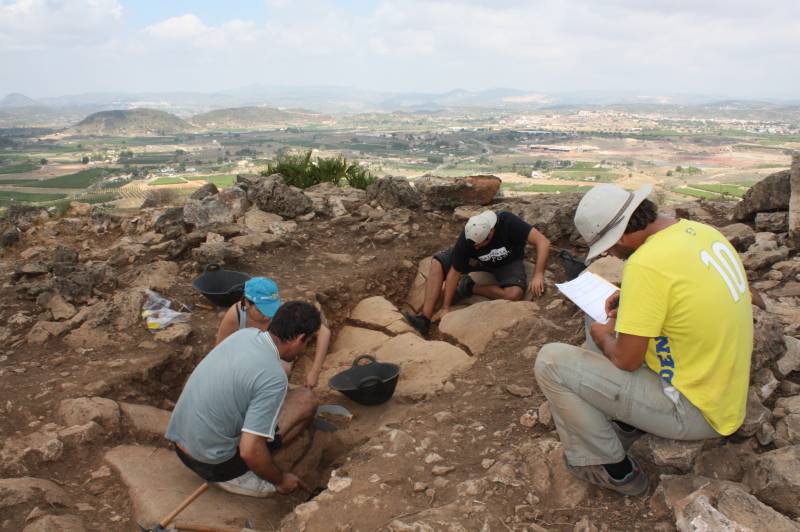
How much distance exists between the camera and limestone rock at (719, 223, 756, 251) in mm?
5699

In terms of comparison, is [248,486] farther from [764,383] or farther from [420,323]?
[764,383]

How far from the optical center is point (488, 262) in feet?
19.8

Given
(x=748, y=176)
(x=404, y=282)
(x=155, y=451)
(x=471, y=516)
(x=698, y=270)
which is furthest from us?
(x=748, y=176)

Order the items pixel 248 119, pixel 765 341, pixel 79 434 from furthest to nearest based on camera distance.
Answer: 1. pixel 248 119
2. pixel 79 434
3. pixel 765 341

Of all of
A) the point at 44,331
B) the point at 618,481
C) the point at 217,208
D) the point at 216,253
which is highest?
the point at 217,208

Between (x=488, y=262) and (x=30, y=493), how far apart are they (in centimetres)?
455

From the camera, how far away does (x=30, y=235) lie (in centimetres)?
760

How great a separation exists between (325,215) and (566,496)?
5.91 m

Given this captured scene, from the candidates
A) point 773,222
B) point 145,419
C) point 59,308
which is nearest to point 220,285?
point 59,308

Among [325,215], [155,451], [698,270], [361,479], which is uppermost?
[698,270]

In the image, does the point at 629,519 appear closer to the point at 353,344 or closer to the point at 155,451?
the point at 155,451

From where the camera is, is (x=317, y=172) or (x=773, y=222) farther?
(x=317, y=172)

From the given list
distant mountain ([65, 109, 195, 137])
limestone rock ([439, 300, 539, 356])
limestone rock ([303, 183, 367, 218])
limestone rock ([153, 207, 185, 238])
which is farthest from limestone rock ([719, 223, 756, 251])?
distant mountain ([65, 109, 195, 137])

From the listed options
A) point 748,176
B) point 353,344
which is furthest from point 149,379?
point 748,176
